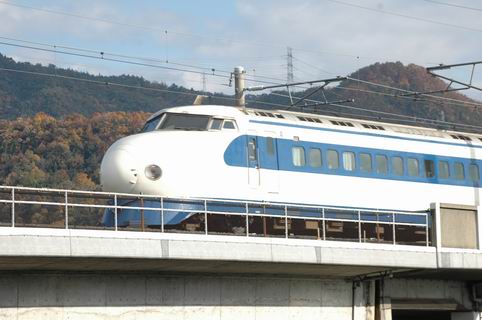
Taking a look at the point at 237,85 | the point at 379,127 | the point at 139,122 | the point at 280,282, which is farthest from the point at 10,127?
the point at 280,282

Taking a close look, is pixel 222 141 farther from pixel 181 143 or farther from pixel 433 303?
pixel 433 303

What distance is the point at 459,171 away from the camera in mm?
34781

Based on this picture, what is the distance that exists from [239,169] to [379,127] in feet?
24.9

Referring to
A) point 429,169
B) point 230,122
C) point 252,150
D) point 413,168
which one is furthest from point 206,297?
point 429,169

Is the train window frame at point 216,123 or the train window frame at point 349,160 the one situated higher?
the train window frame at point 216,123

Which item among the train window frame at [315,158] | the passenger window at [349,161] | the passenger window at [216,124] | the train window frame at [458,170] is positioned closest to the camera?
the passenger window at [216,124]

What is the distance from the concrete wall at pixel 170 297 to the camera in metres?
19.5

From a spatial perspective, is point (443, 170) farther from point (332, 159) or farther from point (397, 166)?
point (332, 159)

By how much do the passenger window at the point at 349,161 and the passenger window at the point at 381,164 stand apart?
1.08 m

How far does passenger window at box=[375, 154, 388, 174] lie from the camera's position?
32125 millimetres

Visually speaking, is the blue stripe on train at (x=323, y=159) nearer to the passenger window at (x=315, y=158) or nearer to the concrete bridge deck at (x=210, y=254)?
the passenger window at (x=315, y=158)

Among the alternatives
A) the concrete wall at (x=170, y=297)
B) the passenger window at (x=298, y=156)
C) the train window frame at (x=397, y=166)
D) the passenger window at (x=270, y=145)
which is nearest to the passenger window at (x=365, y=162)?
the train window frame at (x=397, y=166)

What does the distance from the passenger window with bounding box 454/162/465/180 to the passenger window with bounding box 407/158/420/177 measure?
82.9 inches

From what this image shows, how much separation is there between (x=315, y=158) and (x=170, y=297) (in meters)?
9.98
